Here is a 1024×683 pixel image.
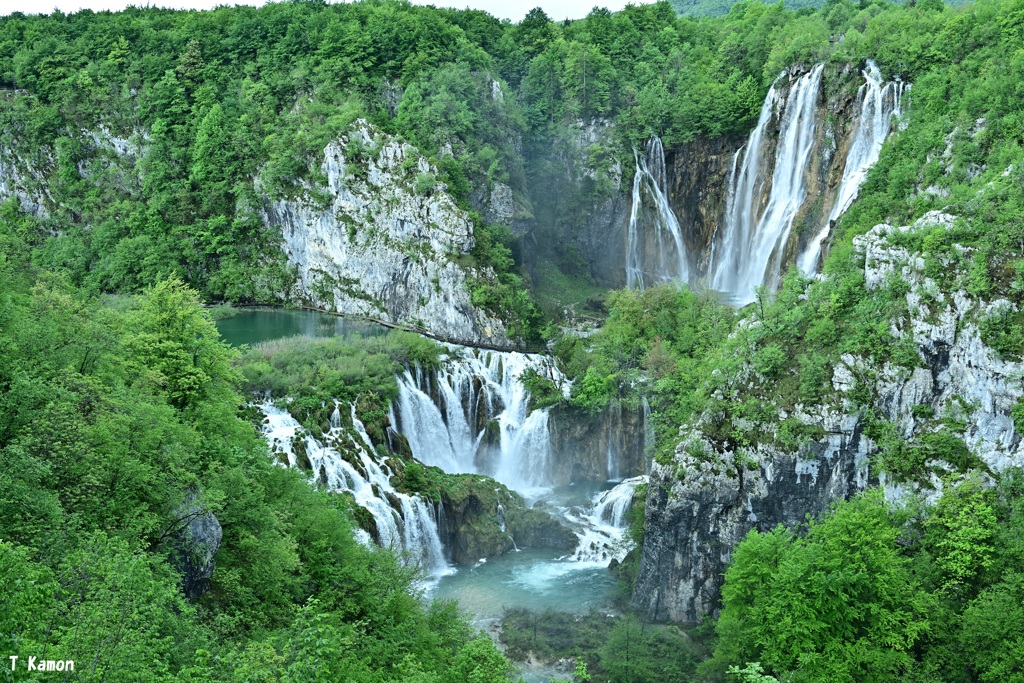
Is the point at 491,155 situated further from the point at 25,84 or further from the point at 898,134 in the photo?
the point at 25,84

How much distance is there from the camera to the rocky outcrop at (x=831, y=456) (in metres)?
24.9

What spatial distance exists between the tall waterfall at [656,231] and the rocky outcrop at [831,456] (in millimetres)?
25294

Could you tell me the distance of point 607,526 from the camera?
32.5m

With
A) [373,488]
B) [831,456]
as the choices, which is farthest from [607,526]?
[831,456]

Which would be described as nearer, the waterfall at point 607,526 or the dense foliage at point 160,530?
the dense foliage at point 160,530

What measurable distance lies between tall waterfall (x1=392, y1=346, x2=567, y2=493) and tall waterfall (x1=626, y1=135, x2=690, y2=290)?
16.8 meters

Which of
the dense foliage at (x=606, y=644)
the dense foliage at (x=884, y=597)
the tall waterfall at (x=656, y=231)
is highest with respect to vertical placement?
the tall waterfall at (x=656, y=231)

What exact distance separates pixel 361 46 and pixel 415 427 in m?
29.0

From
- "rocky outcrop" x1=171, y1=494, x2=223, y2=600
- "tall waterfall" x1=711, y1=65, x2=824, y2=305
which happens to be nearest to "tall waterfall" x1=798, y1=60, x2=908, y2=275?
"tall waterfall" x1=711, y1=65, x2=824, y2=305

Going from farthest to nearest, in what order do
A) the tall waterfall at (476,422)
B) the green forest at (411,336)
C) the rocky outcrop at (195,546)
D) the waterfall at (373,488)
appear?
the tall waterfall at (476,422)
the waterfall at (373,488)
the rocky outcrop at (195,546)
the green forest at (411,336)

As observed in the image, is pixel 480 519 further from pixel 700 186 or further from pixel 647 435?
pixel 700 186

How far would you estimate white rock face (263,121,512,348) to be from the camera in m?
47.2

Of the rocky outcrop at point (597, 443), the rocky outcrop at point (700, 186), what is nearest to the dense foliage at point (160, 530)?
the rocky outcrop at point (597, 443)

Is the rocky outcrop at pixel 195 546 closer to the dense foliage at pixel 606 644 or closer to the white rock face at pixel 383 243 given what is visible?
the dense foliage at pixel 606 644
